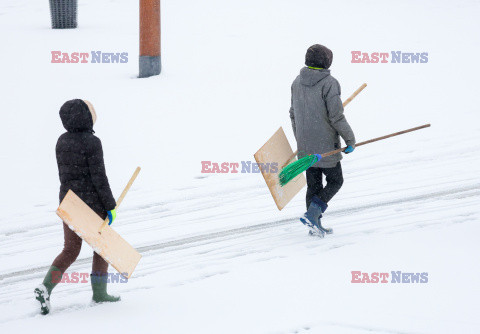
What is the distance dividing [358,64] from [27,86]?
5.04 meters

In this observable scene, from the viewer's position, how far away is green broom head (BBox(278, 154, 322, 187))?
5.58 metres

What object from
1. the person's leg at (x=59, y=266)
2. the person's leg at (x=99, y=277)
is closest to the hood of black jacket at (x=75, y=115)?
the person's leg at (x=59, y=266)

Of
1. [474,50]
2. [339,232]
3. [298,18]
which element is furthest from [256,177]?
[298,18]

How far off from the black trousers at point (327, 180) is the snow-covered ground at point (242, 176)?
365mm

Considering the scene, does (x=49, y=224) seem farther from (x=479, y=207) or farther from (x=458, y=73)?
(x=458, y=73)

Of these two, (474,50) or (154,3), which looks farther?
(474,50)

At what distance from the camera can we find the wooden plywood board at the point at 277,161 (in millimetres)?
5809

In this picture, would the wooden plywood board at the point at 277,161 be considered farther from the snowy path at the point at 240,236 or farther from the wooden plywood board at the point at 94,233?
the wooden plywood board at the point at 94,233

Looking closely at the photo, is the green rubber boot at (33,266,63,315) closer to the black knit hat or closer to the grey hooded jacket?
the grey hooded jacket

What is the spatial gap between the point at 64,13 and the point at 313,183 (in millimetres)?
7458

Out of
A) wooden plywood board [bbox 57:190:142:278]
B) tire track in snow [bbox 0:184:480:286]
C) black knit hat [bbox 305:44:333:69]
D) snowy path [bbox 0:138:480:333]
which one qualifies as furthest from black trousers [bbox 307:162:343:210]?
wooden plywood board [bbox 57:190:142:278]

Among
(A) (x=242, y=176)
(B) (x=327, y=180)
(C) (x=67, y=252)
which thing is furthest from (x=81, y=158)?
(A) (x=242, y=176)

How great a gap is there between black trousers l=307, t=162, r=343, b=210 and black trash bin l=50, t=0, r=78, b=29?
23.7 feet

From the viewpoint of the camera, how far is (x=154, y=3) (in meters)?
9.58
